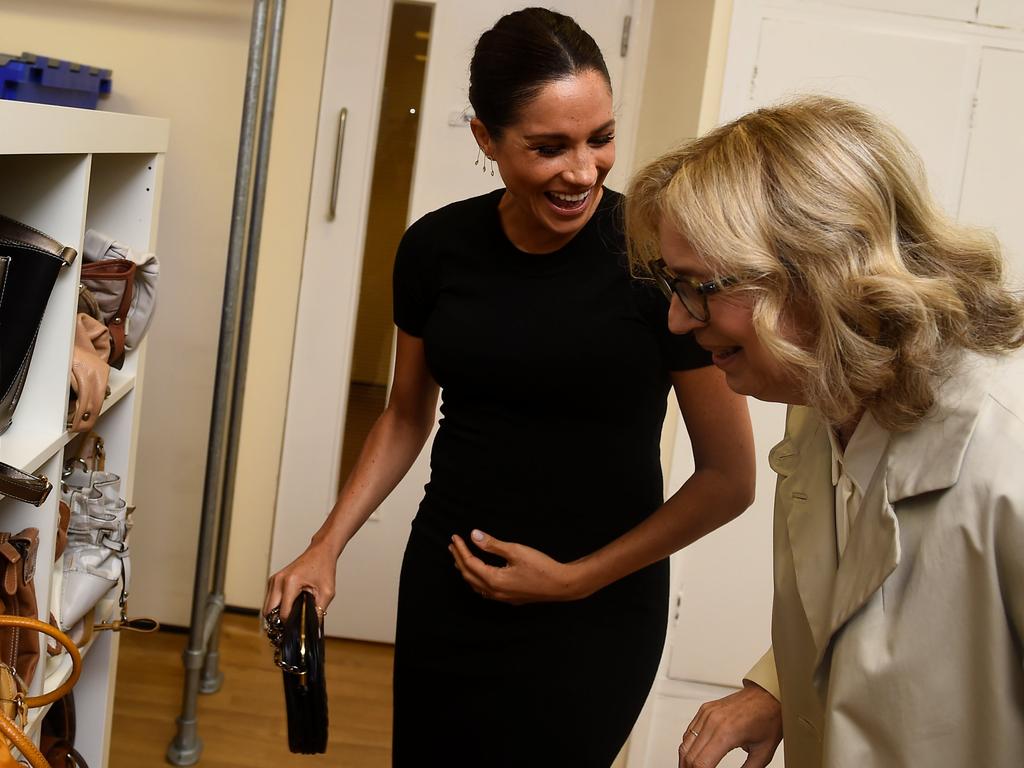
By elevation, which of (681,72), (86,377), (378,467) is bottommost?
(378,467)

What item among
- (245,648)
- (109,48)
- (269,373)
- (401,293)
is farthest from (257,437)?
(401,293)

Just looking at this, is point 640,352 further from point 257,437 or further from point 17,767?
point 257,437

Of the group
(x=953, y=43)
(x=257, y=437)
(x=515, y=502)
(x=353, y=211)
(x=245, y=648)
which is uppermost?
(x=953, y=43)

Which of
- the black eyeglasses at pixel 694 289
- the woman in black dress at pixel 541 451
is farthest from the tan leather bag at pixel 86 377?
the black eyeglasses at pixel 694 289

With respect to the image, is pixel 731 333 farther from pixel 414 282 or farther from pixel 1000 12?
pixel 1000 12

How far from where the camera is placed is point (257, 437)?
3354 mm

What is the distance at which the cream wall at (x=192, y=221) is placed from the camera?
3.02 m

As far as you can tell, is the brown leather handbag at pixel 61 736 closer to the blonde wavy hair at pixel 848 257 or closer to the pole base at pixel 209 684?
the pole base at pixel 209 684

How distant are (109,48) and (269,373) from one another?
1004 mm

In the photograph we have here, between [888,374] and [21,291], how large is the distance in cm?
101

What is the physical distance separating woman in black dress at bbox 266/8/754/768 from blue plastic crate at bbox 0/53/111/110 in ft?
3.18

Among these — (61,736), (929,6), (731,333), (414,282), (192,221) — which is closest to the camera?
(731,333)

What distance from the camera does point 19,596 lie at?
4.45 feet

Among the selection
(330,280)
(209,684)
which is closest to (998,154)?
(330,280)
